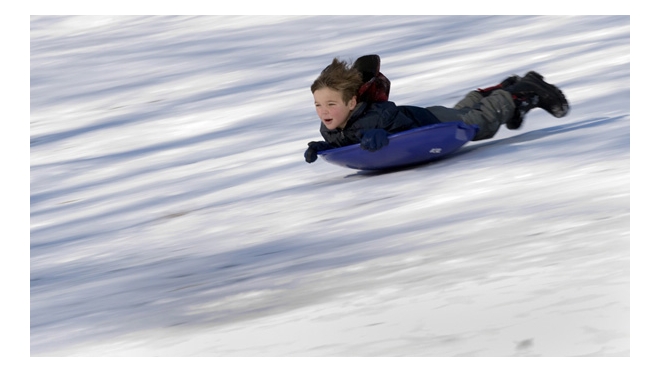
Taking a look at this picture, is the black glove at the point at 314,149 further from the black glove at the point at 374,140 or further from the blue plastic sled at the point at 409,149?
the black glove at the point at 374,140

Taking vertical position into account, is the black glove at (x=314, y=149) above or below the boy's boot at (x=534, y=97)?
below

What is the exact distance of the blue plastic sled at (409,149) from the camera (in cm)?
341

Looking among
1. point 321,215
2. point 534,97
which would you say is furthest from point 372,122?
point 534,97

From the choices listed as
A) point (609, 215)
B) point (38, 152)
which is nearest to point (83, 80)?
point (38, 152)

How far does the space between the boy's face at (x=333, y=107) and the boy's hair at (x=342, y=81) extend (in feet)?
0.05

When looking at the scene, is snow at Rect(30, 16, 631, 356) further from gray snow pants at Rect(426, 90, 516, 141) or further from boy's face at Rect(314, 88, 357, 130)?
boy's face at Rect(314, 88, 357, 130)

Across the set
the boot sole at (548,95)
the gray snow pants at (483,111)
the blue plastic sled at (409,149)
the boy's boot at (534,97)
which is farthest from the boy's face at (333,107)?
the boot sole at (548,95)

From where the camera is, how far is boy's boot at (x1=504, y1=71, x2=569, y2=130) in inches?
156

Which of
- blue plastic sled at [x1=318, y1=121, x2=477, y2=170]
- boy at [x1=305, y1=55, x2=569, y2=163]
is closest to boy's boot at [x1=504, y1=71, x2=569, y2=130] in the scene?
boy at [x1=305, y1=55, x2=569, y2=163]

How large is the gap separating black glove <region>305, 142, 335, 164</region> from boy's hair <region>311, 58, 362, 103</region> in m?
0.20

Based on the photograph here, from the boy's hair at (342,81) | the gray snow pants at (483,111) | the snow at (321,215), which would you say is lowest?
the snow at (321,215)

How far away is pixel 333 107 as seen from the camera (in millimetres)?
3465

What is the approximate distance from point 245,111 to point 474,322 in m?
2.35

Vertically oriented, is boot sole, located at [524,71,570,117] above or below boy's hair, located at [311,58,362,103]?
below
